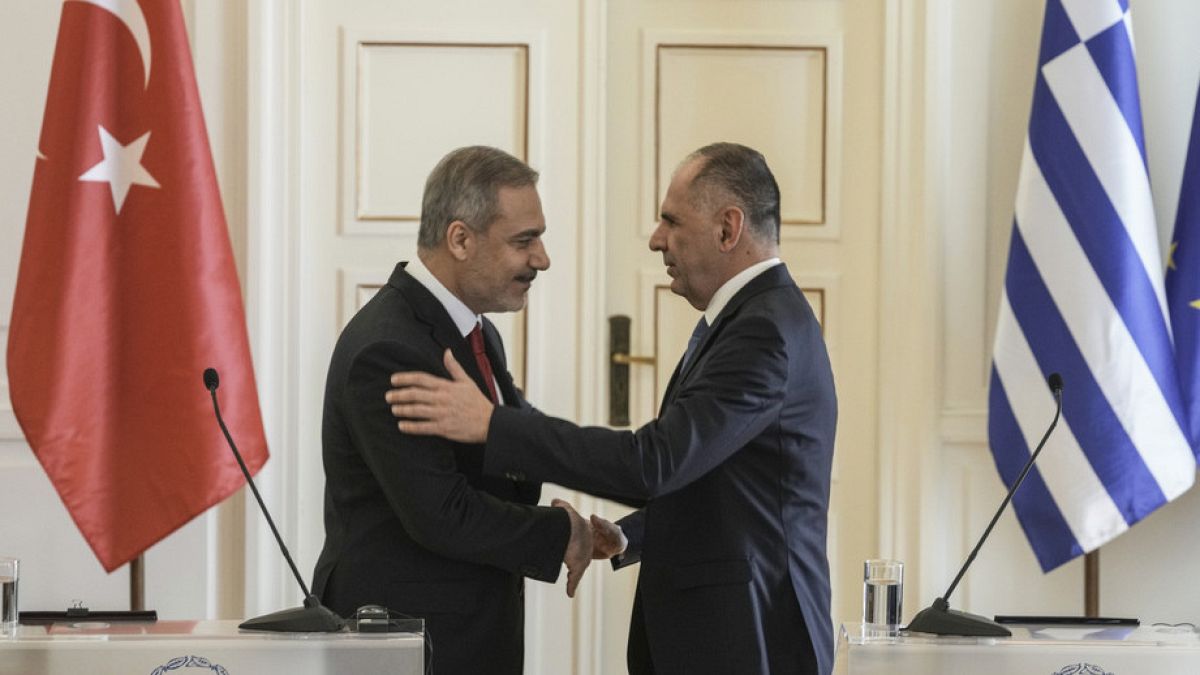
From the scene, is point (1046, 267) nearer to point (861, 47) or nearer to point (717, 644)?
point (861, 47)

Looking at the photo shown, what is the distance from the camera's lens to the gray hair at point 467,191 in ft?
9.52

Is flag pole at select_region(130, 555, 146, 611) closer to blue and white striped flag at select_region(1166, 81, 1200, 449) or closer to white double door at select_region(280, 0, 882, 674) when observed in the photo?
white double door at select_region(280, 0, 882, 674)

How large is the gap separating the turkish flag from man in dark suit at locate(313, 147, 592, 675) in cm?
97

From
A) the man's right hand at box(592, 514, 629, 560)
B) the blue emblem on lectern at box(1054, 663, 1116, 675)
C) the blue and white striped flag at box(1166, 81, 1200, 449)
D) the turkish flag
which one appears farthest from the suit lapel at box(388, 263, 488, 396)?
the blue and white striped flag at box(1166, 81, 1200, 449)

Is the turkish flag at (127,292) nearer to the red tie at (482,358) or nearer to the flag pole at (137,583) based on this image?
the flag pole at (137,583)

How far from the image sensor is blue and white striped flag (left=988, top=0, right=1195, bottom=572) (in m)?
3.94

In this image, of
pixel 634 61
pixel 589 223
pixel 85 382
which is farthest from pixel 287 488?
pixel 634 61

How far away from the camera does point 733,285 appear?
2938 mm

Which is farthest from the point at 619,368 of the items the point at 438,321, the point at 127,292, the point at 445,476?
the point at 445,476

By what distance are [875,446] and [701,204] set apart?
5.76ft

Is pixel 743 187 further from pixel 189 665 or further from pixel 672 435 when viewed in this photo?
pixel 189 665

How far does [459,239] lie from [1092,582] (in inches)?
92.8

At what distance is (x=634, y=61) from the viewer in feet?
14.8

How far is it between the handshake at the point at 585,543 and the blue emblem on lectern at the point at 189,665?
832 millimetres
